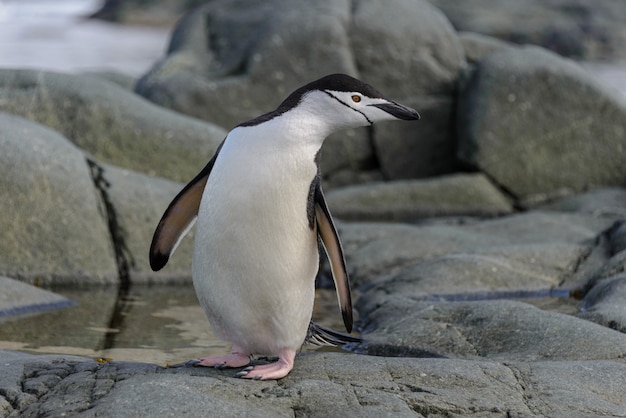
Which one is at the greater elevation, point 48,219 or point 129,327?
point 48,219

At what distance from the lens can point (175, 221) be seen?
4477mm

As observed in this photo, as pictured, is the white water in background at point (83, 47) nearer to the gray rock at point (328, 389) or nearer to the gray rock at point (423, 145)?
the gray rock at point (423, 145)

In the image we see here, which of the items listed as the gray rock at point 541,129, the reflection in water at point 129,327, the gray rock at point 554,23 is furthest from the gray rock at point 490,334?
the gray rock at point 554,23

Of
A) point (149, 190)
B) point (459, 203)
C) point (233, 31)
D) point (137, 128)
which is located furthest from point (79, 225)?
point (233, 31)

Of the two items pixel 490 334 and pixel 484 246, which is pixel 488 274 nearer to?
pixel 484 246

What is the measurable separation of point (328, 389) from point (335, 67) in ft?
24.5

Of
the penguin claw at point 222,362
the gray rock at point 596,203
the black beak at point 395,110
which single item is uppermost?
the black beak at point 395,110

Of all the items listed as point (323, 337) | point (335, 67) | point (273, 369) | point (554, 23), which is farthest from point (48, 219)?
point (554, 23)

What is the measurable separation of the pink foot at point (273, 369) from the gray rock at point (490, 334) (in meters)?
1.28

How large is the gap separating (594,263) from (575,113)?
371 centimetres

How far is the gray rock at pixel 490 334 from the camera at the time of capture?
4.86 metres

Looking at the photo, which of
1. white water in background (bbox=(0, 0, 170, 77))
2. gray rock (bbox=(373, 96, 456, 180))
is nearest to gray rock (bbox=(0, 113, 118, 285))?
gray rock (bbox=(373, 96, 456, 180))

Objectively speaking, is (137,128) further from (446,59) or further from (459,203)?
(446,59)

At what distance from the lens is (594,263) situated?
7.29 meters
